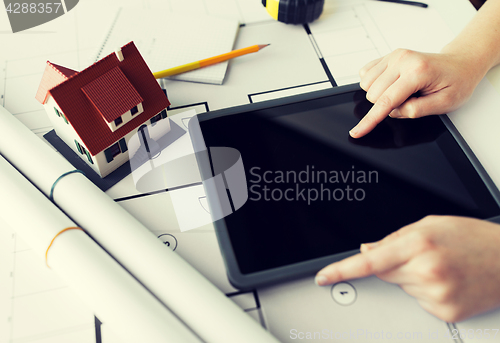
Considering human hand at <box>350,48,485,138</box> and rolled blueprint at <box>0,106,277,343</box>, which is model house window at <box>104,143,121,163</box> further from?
human hand at <box>350,48,485,138</box>

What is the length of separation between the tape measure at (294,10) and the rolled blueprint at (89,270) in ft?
1.99

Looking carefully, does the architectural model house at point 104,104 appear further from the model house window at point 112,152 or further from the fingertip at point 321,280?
the fingertip at point 321,280

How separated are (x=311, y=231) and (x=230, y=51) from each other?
17.7 inches

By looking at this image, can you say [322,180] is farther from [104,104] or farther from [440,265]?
[104,104]

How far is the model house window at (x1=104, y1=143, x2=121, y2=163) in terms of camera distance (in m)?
0.55

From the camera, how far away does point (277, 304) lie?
46 cm

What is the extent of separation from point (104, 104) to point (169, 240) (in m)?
0.22

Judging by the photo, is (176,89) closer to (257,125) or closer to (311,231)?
(257,125)

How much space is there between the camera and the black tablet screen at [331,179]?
18.5 inches

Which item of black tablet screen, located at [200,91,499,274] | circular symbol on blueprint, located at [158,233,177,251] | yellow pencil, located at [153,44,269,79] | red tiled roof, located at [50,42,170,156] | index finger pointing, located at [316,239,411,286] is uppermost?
→ red tiled roof, located at [50,42,170,156]

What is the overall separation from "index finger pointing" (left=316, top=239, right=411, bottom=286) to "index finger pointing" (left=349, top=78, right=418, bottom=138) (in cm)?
21

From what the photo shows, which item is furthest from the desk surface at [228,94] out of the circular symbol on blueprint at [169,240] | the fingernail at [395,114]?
the fingernail at [395,114]
